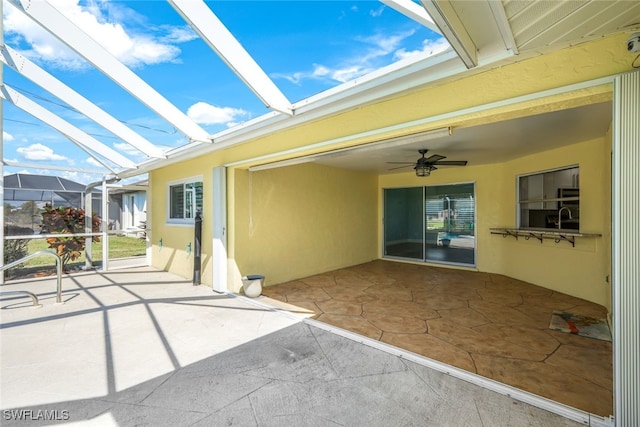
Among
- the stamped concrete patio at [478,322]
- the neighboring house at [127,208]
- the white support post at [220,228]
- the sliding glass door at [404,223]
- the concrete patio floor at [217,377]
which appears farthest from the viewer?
the neighboring house at [127,208]

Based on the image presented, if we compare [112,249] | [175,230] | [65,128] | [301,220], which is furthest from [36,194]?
[301,220]

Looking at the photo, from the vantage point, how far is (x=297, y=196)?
6.69 m

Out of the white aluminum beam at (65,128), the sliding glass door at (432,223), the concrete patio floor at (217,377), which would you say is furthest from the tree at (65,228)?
the sliding glass door at (432,223)

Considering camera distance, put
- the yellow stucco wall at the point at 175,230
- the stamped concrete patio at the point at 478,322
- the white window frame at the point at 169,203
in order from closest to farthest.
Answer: the stamped concrete patio at the point at 478,322, the yellow stucco wall at the point at 175,230, the white window frame at the point at 169,203

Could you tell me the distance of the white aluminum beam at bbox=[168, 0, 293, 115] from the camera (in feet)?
8.84

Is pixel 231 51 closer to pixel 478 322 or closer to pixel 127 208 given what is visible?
pixel 478 322

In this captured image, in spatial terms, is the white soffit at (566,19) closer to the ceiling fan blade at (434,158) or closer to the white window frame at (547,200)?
the ceiling fan blade at (434,158)

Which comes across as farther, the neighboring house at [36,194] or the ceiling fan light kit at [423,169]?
the neighboring house at [36,194]

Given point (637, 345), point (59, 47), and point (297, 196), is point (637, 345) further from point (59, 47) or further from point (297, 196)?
point (59, 47)

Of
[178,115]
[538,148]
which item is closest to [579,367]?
[538,148]

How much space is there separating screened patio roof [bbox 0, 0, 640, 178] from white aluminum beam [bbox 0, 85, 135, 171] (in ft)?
0.06

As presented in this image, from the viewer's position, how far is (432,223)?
835 cm

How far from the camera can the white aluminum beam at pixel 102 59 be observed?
2928 millimetres

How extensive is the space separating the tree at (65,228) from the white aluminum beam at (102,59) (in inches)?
224
